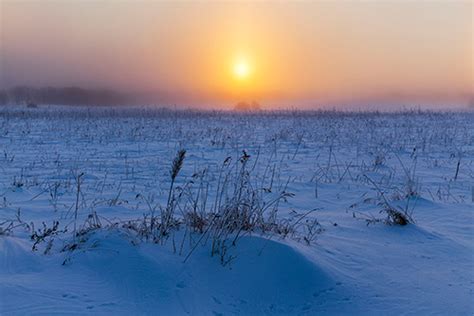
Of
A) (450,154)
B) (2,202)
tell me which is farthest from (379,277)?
(450,154)

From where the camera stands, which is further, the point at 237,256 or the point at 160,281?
the point at 237,256

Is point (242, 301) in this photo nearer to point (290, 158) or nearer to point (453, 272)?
point (453, 272)

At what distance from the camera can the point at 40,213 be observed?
4.37 metres

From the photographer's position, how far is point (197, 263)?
305 cm

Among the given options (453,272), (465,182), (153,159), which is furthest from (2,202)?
(465,182)

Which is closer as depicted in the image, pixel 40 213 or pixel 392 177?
pixel 40 213

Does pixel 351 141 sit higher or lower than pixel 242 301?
higher

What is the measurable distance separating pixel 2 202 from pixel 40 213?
29.2 inches

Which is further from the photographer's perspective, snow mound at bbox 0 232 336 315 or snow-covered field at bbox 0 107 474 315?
snow-covered field at bbox 0 107 474 315

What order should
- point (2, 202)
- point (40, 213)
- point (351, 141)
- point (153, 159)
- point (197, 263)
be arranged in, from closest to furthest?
point (197, 263) → point (40, 213) → point (2, 202) → point (153, 159) → point (351, 141)

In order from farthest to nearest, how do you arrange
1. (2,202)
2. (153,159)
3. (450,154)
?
1. (450,154)
2. (153,159)
3. (2,202)

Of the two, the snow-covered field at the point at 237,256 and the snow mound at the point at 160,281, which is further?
the snow-covered field at the point at 237,256

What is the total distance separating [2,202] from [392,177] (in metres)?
5.87

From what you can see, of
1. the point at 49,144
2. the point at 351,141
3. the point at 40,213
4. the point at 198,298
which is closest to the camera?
the point at 198,298
